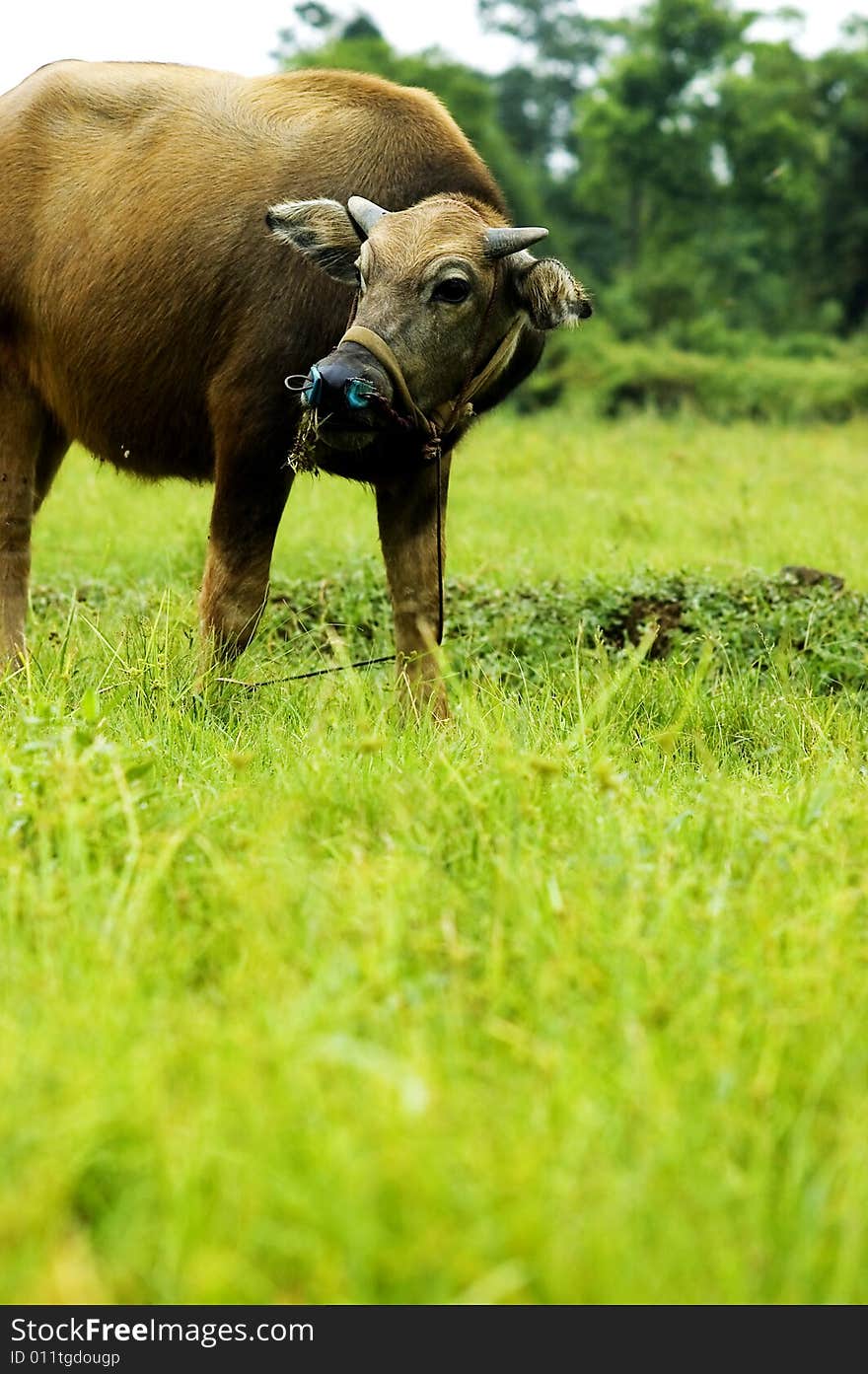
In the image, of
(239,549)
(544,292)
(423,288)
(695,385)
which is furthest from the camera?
(695,385)

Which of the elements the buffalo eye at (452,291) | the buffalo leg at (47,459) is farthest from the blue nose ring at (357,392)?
the buffalo leg at (47,459)

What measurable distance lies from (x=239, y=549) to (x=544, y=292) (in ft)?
4.27

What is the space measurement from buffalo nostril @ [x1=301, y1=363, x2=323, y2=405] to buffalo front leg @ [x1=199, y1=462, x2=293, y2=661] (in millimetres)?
550

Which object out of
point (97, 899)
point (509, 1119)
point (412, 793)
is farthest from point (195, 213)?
point (509, 1119)

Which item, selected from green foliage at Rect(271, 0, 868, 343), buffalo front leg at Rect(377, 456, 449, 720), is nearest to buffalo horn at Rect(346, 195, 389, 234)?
buffalo front leg at Rect(377, 456, 449, 720)

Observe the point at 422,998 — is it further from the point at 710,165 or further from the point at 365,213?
the point at 710,165

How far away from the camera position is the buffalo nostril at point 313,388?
4.12 metres

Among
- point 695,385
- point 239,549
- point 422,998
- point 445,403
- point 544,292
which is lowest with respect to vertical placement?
point 695,385

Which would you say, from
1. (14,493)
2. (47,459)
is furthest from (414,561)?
(47,459)

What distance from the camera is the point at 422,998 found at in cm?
241

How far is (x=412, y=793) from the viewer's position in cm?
329

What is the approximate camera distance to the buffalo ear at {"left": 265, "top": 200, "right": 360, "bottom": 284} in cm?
460

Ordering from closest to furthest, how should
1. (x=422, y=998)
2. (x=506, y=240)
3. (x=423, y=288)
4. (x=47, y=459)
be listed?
(x=422, y=998) → (x=423, y=288) → (x=506, y=240) → (x=47, y=459)

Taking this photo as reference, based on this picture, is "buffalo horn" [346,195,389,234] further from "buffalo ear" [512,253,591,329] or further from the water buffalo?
"buffalo ear" [512,253,591,329]
